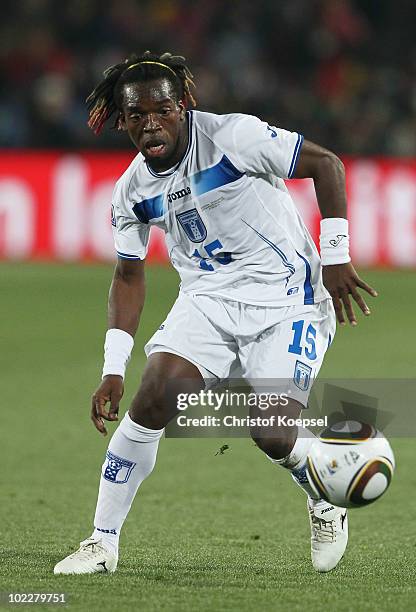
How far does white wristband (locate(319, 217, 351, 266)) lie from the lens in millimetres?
5035

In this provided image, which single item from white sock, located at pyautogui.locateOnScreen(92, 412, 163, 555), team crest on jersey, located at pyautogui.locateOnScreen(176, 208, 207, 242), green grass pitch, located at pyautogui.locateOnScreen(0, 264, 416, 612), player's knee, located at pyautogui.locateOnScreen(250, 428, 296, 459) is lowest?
green grass pitch, located at pyautogui.locateOnScreen(0, 264, 416, 612)

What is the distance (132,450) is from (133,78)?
1.51 meters

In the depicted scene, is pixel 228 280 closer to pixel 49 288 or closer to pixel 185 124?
pixel 185 124

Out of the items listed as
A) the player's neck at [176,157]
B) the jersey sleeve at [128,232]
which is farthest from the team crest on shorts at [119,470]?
the player's neck at [176,157]

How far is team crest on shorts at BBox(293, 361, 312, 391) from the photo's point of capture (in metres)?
5.18

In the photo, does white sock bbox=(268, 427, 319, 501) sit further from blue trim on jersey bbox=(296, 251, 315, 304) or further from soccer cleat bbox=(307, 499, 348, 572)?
blue trim on jersey bbox=(296, 251, 315, 304)

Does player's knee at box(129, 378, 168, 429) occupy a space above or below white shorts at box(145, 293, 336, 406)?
below

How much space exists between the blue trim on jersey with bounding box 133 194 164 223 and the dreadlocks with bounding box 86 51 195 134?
360mm

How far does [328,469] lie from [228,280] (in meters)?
0.96

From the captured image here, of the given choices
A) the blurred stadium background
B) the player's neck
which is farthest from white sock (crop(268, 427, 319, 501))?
the player's neck

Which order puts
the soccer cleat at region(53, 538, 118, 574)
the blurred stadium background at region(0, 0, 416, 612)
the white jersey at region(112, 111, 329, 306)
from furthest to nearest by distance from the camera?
the blurred stadium background at region(0, 0, 416, 612) < the white jersey at region(112, 111, 329, 306) < the soccer cleat at region(53, 538, 118, 574)

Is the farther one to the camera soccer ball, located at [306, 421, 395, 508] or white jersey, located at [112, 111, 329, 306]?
white jersey, located at [112, 111, 329, 306]

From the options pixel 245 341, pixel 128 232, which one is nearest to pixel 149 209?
pixel 128 232

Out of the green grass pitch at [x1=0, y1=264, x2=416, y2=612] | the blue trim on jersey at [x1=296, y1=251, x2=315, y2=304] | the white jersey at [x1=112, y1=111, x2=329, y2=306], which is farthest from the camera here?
the blue trim on jersey at [x1=296, y1=251, x2=315, y2=304]
